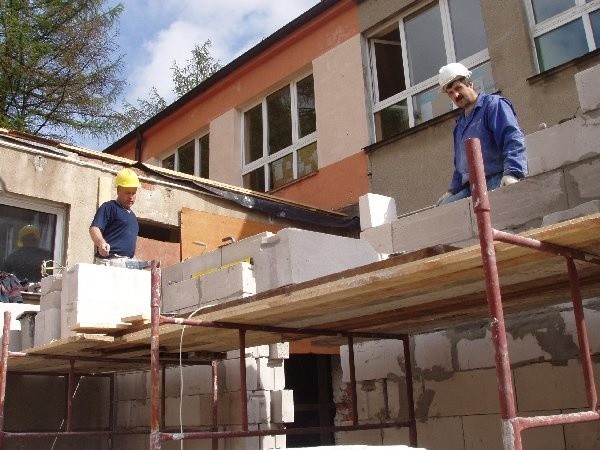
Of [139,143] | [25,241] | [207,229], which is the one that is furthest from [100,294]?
[139,143]

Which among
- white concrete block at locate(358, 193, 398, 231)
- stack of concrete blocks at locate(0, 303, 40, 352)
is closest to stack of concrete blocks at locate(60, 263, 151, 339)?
stack of concrete blocks at locate(0, 303, 40, 352)

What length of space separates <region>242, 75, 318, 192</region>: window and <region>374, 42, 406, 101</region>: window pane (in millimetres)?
1382

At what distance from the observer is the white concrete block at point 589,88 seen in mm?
3924

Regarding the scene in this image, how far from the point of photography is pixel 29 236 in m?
7.69

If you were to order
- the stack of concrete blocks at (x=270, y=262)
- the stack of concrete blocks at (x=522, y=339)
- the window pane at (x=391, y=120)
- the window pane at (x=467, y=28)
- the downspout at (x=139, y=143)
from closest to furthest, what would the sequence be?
the stack of concrete blocks at (x=522, y=339) → the stack of concrete blocks at (x=270, y=262) → the window pane at (x=467, y=28) → the window pane at (x=391, y=120) → the downspout at (x=139, y=143)

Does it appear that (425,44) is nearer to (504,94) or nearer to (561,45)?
(504,94)

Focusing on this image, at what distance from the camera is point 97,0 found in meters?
14.9

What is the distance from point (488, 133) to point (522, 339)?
1.40m

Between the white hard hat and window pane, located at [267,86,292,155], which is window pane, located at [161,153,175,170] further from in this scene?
the white hard hat

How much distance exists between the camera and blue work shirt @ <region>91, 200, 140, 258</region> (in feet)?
20.7

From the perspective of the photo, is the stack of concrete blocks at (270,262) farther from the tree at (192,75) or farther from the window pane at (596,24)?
the tree at (192,75)

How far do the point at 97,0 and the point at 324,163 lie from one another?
7457 mm

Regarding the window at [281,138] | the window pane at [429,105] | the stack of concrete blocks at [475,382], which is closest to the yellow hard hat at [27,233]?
the stack of concrete blocks at [475,382]

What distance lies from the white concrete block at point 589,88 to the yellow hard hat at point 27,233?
235 inches
